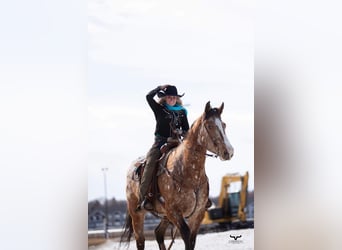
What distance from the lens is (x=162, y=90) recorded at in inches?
125

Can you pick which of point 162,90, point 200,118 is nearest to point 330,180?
point 200,118

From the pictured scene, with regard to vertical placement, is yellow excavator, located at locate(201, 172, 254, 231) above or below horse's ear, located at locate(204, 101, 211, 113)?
below

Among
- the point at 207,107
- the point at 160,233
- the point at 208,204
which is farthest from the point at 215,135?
the point at 160,233

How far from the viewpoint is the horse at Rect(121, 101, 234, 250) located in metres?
3.12

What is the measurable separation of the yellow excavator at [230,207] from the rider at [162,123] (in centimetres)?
38

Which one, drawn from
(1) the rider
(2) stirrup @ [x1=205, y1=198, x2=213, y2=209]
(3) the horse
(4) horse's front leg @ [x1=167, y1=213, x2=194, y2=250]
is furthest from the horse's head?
(4) horse's front leg @ [x1=167, y1=213, x2=194, y2=250]

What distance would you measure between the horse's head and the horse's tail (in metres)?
0.61

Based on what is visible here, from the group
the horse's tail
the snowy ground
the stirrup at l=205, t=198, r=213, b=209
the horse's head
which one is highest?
the horse's head

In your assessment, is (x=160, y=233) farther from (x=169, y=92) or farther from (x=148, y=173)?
(x=169, y=92)

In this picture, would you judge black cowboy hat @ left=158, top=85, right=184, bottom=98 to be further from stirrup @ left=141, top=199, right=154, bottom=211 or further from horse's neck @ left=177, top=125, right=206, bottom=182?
stirrup @ left=141, top=199, right=154, bottom=211

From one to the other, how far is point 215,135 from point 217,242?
0.67 meters

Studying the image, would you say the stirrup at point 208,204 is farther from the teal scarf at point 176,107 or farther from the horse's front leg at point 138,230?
the teal scarf at point 176,107

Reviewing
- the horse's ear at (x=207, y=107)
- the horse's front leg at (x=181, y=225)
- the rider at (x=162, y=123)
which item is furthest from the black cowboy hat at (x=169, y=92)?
the horse's front leg at (x=181, y=225)

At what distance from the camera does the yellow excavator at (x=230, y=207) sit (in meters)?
3.28
